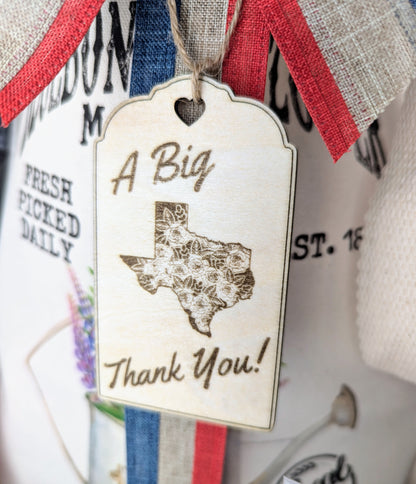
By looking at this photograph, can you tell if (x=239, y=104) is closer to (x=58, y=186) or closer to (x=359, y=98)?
(x=359, y=98)

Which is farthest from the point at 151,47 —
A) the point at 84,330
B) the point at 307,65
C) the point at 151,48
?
the point at 84,330

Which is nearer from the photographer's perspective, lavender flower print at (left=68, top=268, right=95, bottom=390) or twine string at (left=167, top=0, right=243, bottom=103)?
twine string at (left=167, top=0, right=243, bottom=103)

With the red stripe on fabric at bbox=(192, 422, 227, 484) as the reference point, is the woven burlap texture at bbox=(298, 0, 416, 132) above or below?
above

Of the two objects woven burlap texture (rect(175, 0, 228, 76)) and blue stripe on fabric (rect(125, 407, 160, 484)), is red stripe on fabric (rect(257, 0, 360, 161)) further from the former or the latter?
blue stripe on fabric (rect(125, 407, 160, 484))

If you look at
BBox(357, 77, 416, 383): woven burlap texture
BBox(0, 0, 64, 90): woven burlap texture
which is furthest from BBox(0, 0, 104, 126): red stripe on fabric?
BBox(357, 77, 416, 383): woven burlap texture

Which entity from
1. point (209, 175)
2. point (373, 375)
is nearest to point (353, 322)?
point (373, 375)

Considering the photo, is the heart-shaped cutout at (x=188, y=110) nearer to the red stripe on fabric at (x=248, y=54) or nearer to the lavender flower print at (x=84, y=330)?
the red stripe on fabric at (x=248, y=54)
